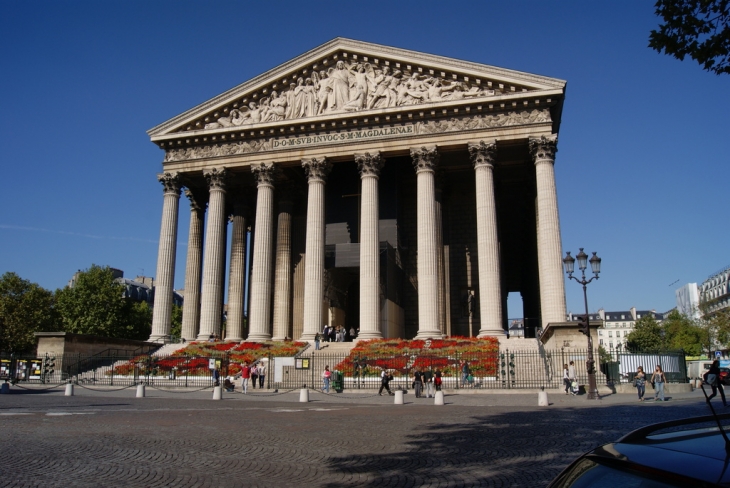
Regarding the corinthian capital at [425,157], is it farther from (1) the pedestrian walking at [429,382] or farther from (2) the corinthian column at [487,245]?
(1) the pedestrian walking at [429,382]

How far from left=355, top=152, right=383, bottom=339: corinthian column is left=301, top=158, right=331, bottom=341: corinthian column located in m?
2.63

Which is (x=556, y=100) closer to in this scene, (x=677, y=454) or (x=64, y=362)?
(x=64, y=362)

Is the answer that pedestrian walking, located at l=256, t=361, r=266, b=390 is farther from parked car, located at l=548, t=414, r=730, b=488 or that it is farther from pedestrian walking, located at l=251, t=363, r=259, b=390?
parked car, located at l=548, t=414, r=730, b=488

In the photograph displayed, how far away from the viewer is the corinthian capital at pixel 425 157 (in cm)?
3597

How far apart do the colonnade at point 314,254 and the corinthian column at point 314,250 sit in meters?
0.06

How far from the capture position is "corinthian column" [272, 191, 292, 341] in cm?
4019

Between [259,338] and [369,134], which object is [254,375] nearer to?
[259,338]

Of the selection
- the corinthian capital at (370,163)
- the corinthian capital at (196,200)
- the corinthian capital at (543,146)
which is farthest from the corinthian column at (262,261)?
the corinthian capital at (543,146)

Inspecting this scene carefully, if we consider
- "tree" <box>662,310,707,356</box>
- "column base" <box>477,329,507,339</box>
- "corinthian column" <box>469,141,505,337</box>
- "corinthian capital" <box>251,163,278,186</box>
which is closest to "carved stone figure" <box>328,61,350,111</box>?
"corinthian capital" <box>251,163,278,186</box>

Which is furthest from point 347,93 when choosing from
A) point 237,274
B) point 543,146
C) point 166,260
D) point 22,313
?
point 22,313

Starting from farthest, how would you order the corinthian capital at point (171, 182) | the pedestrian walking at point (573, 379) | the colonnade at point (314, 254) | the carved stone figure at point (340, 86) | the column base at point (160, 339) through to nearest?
the corinthian capital at point (171, 182)
the carved stone figure at point (340, 86)
the column base at point (160, 339)
the colonnade at point (314, 254)
the pedestrian walking at point (573, 379)

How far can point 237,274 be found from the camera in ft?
138

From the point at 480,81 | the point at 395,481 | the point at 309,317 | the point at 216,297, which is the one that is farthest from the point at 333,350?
the point at 395,481

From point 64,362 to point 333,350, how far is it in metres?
14.6
